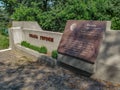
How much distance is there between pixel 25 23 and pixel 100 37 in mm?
9014

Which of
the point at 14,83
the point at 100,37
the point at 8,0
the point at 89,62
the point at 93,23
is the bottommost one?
the point at 14,83

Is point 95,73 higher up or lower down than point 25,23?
lower down

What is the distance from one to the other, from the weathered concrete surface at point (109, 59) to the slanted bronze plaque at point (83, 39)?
279 mm

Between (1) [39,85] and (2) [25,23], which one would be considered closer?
(1) [39,85]

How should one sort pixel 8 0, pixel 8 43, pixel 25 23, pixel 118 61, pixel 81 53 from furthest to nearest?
pixel 8 0 → pixel 8 43 → pixel 25 23 → pixel 81 53 → pixel 118 61

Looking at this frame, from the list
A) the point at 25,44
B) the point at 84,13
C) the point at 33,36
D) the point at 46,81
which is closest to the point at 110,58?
the point at 46,81

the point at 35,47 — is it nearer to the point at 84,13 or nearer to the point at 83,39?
the point at 84,13

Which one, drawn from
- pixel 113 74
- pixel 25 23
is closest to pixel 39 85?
pixel 113 74

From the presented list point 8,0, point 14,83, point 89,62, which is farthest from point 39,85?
point 8,0

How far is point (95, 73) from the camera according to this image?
25.8 ft

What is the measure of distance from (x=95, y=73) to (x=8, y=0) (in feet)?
67.3

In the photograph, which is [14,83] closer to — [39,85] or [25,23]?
[39,85]

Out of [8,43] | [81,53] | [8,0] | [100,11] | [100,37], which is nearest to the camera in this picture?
[100,37]

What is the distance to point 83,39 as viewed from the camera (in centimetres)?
838
